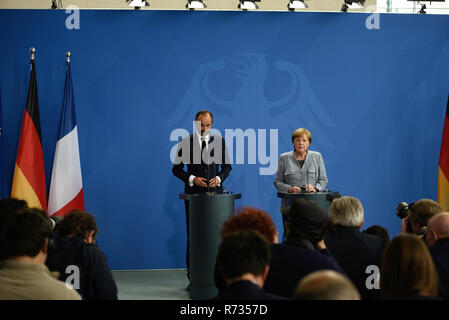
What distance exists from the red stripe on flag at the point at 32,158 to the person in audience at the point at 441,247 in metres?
4.13

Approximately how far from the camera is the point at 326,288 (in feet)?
4.78

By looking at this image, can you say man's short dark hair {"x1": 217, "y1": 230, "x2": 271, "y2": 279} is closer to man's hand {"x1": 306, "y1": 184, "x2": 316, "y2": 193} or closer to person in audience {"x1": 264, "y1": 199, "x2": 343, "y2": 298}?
person in audience {"x1": 264, "y1": 199, "x2": 343, "y2": 298}

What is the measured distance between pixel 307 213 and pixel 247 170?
3.54 meters

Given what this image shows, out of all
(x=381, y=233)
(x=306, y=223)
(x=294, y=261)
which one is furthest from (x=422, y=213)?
(x=294, y=261)

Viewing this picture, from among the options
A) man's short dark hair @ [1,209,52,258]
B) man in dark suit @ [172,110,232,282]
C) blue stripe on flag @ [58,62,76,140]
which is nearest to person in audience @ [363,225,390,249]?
man's short dark hair @ [1,209,52,258]

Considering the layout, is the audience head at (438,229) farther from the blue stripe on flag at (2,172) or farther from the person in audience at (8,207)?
the blue stripe on flag at (2,172)

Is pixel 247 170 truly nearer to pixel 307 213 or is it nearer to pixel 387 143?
pixel 387 143

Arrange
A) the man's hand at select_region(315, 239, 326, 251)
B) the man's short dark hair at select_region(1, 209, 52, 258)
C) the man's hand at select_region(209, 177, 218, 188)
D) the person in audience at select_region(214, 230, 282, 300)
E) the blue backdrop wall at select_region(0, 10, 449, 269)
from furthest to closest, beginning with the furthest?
the blue backdrop wall at select_region(0, 10, 449, 269) < the man's hand at select_region(209, 177, 218, 188) < the man's hand at select_region(315, 239, 326, 251) < the man's short dark hair at select_region(1, 209, 52, 258) < the person in audience at select_region(214, 230, 282, 300)

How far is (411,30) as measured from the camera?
258 inches

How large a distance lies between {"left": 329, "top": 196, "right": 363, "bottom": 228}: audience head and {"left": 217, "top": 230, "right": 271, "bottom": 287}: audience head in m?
Result: 1.31

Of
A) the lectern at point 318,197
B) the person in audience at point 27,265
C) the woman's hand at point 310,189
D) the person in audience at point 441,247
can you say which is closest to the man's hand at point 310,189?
the woman's hand at point 310,189

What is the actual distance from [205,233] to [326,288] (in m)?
3.42

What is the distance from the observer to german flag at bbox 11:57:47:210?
573cm

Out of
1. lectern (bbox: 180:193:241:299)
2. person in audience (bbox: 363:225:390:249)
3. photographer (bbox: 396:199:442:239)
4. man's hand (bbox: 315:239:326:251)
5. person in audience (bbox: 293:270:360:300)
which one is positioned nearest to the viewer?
person in audience (bbox: 293:270:360:300)
